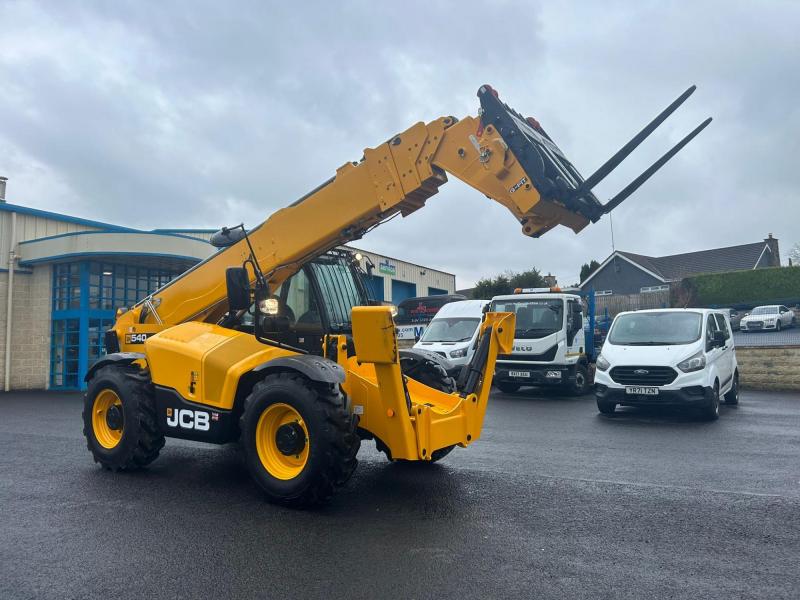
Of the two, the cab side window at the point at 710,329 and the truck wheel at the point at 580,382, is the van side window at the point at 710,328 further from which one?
the truck wheel at the point at 580,382

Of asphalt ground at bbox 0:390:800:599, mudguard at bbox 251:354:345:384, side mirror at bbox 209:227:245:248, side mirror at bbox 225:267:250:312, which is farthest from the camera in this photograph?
side mirror at bbox 209:227:245:248

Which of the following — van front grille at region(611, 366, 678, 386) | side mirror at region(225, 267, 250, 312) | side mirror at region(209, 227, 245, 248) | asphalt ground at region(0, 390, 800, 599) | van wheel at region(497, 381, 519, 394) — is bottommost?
→ asphalt ground at region(0, 390, 800, 599)

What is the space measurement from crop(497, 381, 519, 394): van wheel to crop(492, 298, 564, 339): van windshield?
1.18m

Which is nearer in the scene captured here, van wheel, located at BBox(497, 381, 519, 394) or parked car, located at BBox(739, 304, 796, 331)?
van wheel, located at BBox(497, 381, 519, 394)

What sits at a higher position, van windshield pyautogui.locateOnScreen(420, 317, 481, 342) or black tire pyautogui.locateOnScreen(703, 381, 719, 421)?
van windshield pyautogui.locateOnScreen(420, 317, 481, 342)

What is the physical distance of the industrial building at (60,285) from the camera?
62.5 feet

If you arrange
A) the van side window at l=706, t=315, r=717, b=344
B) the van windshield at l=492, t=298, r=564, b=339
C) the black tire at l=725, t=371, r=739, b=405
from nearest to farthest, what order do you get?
the van side window at l=706, t=315, r=717, b=344 < the black tire at l=725, t=371, r=739, b=405 < the van windshield at l=492, t=298, r=564, b=339

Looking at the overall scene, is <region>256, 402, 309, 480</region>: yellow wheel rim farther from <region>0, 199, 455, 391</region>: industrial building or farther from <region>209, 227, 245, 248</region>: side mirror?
<region>0, 199, 455, 391</region>: industrial building

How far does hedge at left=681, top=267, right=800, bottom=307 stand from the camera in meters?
33.4

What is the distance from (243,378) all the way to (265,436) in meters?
0.65

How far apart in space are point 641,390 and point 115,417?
8.07m

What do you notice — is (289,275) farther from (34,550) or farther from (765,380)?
(765,380)

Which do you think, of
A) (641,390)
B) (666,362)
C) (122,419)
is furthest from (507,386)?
(122,419)

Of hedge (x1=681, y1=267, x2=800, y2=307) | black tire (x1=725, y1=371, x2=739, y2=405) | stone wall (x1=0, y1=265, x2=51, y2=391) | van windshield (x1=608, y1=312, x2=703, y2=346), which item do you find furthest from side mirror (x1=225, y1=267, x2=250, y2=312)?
hedge (x1=681, y1=267, x2=800, y2=307)
